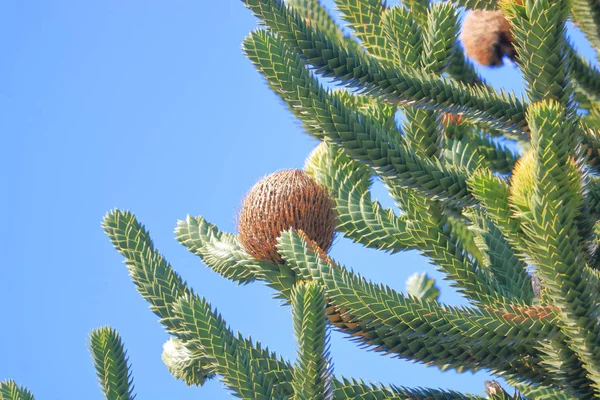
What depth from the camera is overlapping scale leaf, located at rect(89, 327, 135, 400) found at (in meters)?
3.62

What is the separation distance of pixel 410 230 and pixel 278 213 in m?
0.67

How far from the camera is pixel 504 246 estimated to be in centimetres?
443

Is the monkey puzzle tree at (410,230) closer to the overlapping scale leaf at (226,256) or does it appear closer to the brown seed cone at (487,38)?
the overlapping scale leaf at (226,256)

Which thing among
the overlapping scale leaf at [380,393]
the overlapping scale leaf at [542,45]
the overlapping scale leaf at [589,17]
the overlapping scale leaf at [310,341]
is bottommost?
the overlapping scale leaf at [380,393]

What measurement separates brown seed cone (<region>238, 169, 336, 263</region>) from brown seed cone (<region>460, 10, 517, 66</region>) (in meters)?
3.42

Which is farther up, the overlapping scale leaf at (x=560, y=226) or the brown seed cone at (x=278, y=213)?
the brown seed cone at (x=278, y=213)

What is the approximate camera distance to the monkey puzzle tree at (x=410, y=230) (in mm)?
3264

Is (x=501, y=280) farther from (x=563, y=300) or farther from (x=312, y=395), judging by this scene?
(x=312, y=395)

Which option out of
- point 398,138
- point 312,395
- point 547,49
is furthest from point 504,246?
point 312,395

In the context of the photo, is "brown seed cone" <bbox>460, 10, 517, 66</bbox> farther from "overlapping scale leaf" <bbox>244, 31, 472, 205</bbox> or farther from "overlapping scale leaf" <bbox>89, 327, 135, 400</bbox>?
"overlapping scale leaf" <bbox>89, 327, 135, 400</bbox>

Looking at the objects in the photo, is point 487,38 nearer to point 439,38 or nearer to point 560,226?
point 439,38

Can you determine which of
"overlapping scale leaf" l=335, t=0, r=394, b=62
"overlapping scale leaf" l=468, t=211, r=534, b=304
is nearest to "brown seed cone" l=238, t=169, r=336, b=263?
"overlapping scale leaf" l=335, t=0, r=394, b=62

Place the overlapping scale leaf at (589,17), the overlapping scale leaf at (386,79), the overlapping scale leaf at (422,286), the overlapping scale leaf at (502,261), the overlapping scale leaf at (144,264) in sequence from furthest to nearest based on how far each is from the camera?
1. the overlapping scale leaf at (422,286)
2. the overlapping scale leaf at (589,17)
3. the overlapping scale leaf at (502,261)
4. the overlapping scale leaf at (144,264)
5. the overlapping scale leaf at (386,79)

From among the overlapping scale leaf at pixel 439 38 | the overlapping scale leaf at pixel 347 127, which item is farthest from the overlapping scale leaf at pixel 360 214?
the overlapping scale leaf at pixel 439 38
